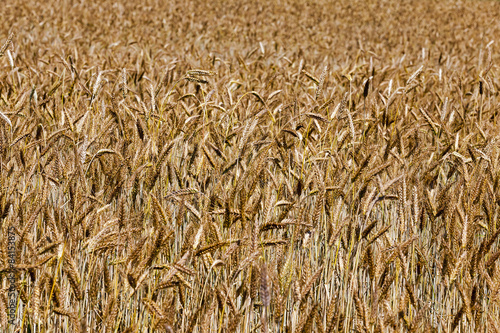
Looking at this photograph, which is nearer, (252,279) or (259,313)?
(252,279)

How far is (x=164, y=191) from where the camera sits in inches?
89.6

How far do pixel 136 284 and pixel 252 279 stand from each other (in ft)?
0.98

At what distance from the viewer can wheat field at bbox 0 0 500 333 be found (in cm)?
134

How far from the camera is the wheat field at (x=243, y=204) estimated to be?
1.34m

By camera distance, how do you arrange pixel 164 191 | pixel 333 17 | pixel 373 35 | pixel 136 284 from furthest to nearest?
pixel 333 17, pixel 373 35, pixel 164 191, pixel 136 284

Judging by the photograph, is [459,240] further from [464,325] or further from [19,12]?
[19,12]

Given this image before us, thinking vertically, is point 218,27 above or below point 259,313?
above

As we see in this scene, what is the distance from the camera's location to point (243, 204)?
150 centimetres

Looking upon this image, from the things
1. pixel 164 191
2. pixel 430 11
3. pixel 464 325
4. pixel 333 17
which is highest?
pixel 430 11

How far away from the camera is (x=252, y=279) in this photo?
1.34m

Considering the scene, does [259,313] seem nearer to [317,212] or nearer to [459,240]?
[317,212]

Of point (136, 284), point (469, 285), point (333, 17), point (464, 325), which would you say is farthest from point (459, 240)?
point (333, 17)

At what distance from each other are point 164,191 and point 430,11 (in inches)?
554

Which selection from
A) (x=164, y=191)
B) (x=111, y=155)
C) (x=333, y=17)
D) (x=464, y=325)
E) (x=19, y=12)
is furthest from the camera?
(x=333, y=17)
